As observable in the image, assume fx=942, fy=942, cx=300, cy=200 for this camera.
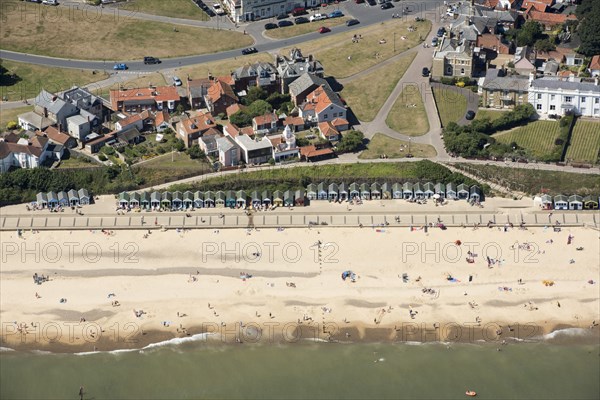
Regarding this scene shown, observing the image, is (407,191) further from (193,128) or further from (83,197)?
(83,197)

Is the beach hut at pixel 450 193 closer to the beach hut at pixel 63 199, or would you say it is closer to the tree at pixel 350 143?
the tree at pixel 350 143

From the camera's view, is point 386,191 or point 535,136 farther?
point 535,136

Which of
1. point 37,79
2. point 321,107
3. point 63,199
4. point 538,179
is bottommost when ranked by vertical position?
point 63,199

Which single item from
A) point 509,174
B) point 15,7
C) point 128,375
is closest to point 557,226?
point 509,174

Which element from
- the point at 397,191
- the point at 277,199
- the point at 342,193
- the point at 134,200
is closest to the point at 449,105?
the point at 397,191

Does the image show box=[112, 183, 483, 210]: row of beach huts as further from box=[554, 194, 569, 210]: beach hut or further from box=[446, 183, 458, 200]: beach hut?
box=[554, 194, 569, 210]: beach hut
